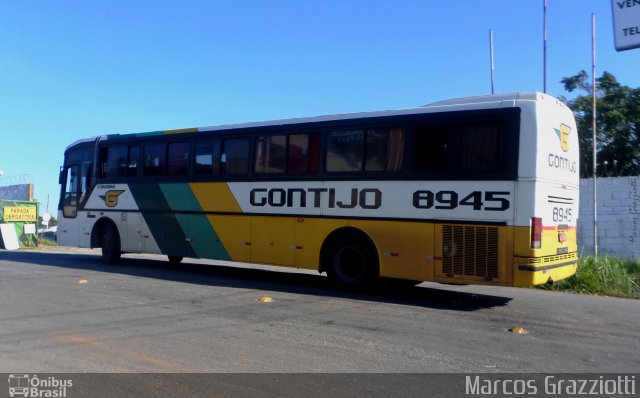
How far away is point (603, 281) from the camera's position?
11.0m

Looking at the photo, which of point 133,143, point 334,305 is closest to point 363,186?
point 334,305

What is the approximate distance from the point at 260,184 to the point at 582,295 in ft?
22.3

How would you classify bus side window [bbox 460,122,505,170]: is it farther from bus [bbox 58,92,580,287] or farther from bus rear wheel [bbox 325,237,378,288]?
bus rear wheel [bbox 325,237,378,288]

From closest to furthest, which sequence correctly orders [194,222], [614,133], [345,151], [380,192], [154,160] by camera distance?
[380,192] → [345,151] → [194,222] → [154,160] → [614,133]

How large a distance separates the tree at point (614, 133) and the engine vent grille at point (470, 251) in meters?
12.9

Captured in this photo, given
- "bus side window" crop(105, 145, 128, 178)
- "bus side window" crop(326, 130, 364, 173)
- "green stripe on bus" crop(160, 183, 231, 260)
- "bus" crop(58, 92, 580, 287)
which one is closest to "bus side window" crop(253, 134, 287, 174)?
"bus" crop(58, 92, 580, 287)

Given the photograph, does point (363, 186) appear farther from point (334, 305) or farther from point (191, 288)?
point (191, 288)

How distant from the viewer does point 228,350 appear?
6.18 m

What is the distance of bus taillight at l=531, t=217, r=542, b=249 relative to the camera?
8.21 metres

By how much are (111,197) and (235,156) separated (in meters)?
4.59

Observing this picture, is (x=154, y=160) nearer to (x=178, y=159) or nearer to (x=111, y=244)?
(x=178, y=159)

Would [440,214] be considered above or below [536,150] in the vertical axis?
below

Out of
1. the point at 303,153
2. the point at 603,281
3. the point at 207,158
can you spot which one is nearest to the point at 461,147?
the point at 303,153

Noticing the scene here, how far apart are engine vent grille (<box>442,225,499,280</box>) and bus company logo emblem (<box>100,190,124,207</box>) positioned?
8.99m
